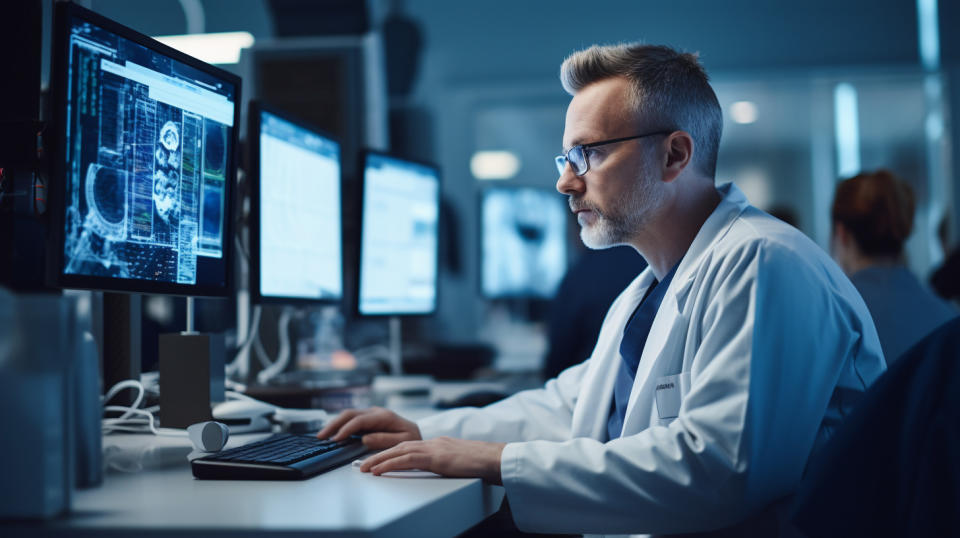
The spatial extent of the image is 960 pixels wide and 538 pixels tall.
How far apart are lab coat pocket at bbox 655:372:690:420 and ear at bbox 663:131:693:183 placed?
393 millimetres

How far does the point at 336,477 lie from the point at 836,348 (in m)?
0.69

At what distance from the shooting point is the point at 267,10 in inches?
131

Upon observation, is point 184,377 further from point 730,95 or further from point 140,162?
point 730,95

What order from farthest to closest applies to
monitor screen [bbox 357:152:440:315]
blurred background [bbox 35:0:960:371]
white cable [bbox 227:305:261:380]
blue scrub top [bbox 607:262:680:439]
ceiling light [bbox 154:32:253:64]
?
blurred background [bbox 35:0:960:371] → monitor screen [bbox 357:152:440:315] → white cable [bbox 227:305:261:380] → ceiling light [bbox 154:32:253:64] → blue scrub top [bbox 607:262:680:439]

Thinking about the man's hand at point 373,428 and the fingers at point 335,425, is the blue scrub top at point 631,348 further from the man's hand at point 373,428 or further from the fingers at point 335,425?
the fingers at point 335,425

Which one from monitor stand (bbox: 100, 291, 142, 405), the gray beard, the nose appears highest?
the nose

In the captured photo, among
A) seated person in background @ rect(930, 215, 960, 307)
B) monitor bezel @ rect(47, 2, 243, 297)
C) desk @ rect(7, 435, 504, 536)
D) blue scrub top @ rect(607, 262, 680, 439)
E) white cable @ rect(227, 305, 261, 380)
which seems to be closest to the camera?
desk @ rect(7, 435, 504, 536)

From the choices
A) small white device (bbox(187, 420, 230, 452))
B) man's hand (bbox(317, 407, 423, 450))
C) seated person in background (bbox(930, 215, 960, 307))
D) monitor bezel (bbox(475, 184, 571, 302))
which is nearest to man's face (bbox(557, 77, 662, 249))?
man's hand (bbox(317, 407, 423, 450))

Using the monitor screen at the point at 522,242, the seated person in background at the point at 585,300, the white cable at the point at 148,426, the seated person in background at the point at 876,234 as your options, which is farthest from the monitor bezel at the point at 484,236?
the white cable at the point at 148,426

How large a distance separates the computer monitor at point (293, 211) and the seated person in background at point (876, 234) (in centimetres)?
133

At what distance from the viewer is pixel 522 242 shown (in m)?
4.18

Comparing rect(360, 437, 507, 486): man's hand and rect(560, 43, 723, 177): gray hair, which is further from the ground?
rect(560, 43, 723, 177): gray hair

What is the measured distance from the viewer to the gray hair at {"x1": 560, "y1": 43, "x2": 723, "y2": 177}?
1.46 metres

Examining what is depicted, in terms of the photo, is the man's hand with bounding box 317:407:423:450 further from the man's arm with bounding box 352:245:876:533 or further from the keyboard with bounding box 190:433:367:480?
the man's arm with bounding box 352:245:876:533
